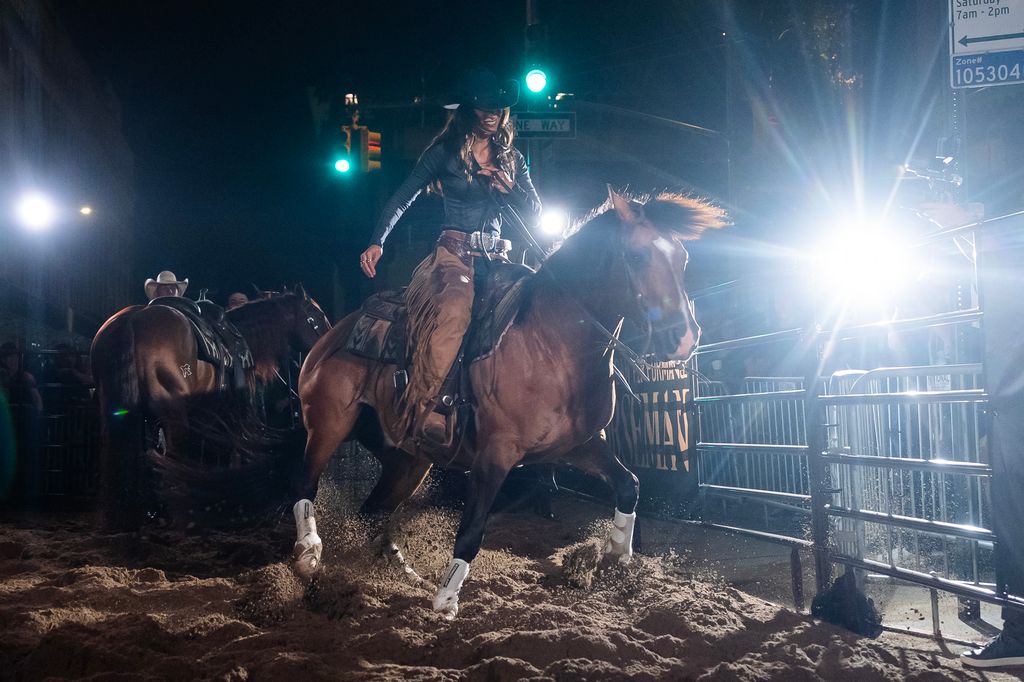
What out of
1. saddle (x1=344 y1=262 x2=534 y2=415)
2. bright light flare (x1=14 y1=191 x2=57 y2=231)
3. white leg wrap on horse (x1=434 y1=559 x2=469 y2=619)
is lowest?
white leg wrap on horse (x1=434 y1=559 x2=469 y2=619)

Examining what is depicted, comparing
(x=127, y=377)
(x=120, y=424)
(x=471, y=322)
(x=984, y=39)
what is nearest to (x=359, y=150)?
(x=127, y=377)

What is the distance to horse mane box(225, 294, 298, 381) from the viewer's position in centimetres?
1027

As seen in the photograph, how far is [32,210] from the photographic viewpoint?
22234mm

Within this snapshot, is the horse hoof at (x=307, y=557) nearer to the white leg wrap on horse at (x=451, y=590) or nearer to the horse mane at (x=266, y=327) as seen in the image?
the white leg wrap on horse at (x=451, y=590)

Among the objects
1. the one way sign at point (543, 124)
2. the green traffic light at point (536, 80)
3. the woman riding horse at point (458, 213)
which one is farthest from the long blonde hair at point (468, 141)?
the green traffic light at point (536, 80)

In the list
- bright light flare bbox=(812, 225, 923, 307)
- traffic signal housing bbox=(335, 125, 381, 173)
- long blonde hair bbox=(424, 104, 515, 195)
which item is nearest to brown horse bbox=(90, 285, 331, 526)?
long blonde hair bbox=(424, 104, 515, 195)

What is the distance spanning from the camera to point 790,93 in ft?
58.1

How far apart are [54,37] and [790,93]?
74.3ft

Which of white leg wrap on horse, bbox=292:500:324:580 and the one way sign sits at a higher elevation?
the one way sign

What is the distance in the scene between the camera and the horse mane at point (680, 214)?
511cm

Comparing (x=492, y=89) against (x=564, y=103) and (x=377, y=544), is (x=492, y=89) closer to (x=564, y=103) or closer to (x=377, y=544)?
(x=377, y=544)

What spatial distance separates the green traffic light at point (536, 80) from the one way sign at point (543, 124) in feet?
2.32

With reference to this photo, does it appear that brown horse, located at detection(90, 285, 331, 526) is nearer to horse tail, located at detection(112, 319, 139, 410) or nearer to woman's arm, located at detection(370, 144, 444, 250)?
horse tail, located at detection(112, 319, 139, 410)

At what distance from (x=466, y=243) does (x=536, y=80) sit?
6957 millimetres
